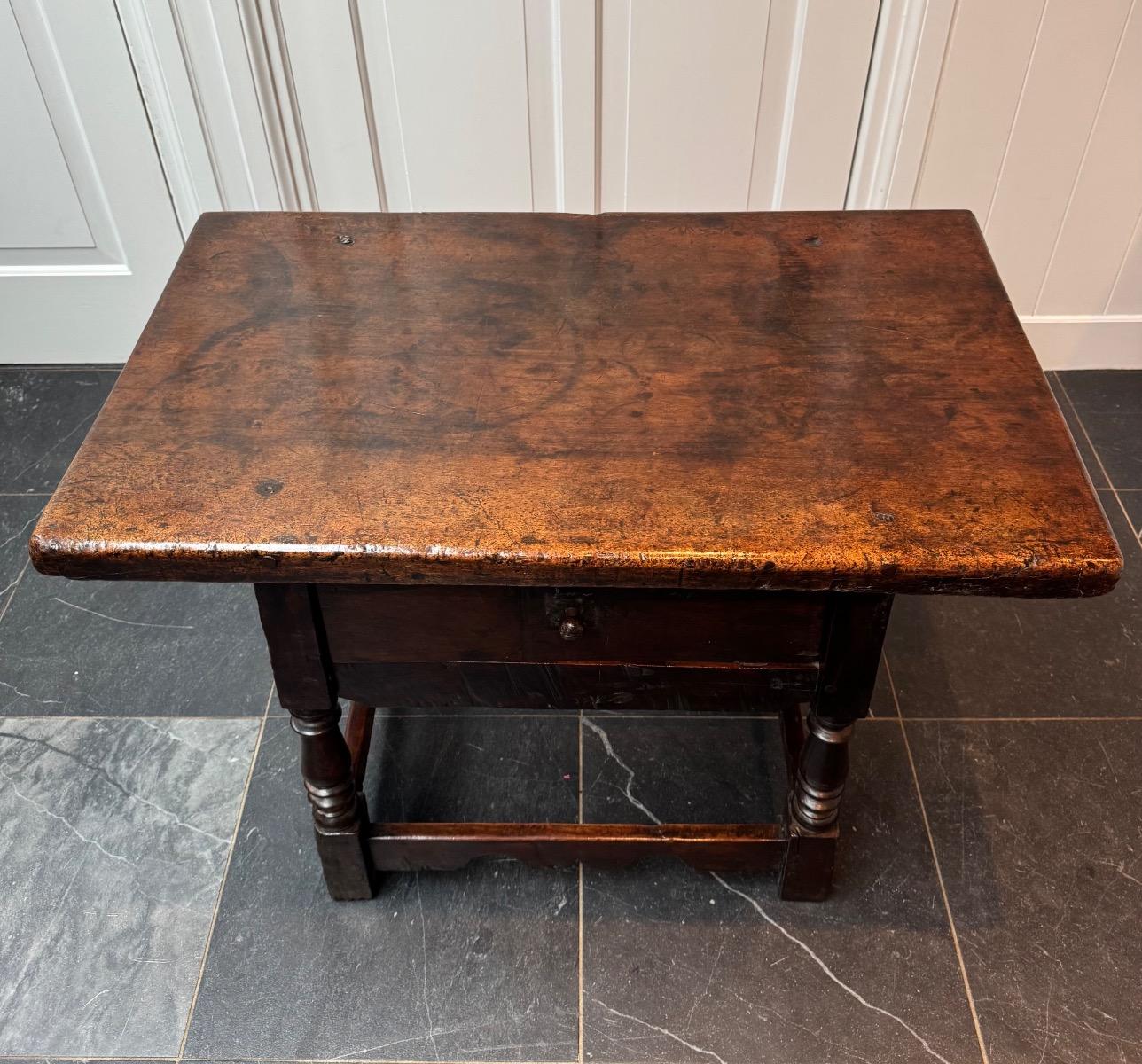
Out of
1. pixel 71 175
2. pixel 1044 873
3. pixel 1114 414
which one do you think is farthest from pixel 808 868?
pixel 71 175

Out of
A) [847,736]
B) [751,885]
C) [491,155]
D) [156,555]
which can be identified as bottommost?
[751,885]

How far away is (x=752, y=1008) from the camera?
1486 millimetres

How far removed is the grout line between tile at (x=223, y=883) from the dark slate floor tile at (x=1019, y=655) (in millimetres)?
1112

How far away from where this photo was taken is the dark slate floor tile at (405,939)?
4.80ft

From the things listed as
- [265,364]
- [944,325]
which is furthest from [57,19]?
[944,325]

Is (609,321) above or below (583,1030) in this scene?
above

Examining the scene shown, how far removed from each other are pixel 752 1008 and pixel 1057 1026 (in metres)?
0.41

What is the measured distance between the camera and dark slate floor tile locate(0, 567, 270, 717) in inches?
74.3

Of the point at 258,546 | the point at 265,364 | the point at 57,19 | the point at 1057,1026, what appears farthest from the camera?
the point at 57,19

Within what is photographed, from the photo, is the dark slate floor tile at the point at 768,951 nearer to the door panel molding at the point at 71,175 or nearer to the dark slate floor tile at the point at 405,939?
the dark slate floor tile at the point at 405,939

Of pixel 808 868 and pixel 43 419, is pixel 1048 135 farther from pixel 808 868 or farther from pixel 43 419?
pixel 43 419

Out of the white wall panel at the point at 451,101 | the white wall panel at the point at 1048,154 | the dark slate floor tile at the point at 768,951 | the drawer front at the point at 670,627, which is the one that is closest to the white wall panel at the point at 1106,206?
the white wall panel at the point at 1048,154

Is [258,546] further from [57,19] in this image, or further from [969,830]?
[57,19]

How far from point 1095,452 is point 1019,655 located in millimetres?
662
